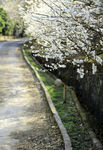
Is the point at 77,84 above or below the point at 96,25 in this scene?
below

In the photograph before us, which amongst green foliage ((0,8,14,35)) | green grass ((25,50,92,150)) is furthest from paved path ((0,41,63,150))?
green foliage ((0,8,14,35))

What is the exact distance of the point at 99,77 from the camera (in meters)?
9.31

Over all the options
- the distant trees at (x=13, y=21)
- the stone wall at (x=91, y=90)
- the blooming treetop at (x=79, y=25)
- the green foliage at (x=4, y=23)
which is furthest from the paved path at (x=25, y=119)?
the distant trees at (x=13, y=21)

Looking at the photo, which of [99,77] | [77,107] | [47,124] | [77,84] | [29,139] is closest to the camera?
[29,139]

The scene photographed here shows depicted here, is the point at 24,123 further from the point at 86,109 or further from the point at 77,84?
the point at 77,84

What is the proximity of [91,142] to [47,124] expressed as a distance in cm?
178

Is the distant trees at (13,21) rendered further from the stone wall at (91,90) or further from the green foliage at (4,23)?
the stone wall at (91,90)

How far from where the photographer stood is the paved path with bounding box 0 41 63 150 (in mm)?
6973

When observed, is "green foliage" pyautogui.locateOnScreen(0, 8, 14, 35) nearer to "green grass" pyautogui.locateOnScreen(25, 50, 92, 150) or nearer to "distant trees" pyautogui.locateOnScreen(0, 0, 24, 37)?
"distant trees" pyautogui.locateOnScreen(0, 0, 24, 37)

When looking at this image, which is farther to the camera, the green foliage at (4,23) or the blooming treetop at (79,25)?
the green foliage at (4,23)

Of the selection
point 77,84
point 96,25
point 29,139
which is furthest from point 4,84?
point 96,25

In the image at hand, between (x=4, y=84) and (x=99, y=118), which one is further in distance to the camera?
(x=4, y=84)

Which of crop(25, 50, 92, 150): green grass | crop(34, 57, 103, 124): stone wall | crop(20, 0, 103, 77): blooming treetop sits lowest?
crop(25, 50, 92, 150): green grass

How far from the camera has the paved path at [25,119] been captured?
697cm
